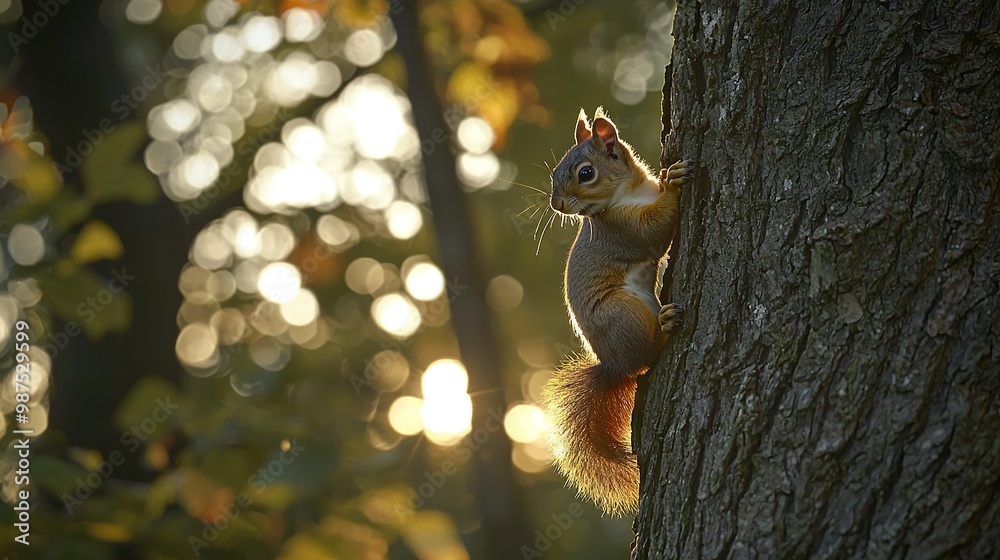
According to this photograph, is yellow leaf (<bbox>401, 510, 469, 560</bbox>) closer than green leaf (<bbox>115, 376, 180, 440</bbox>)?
No

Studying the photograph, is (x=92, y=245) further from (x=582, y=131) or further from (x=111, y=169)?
(x=582, y=131)

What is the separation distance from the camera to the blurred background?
101 inches

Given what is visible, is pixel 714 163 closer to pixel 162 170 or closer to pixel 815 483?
pixel 815 483

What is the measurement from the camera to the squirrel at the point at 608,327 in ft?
7.32

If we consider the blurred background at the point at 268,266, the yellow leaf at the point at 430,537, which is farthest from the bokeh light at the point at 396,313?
the yellow leaf at the point at 430,537

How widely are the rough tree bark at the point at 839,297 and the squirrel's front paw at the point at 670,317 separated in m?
0.05

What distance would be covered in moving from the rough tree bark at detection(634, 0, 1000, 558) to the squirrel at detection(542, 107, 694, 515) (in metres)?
0.38

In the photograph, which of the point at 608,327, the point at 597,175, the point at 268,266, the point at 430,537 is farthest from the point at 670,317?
the point at 268,266

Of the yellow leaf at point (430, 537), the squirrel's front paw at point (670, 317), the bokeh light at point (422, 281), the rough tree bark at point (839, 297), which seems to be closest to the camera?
the rough tree bark at point (839, 297)

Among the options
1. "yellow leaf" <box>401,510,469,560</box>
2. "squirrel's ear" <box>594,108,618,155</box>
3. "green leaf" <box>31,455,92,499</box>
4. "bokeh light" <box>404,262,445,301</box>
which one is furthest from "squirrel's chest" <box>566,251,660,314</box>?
"bokeh light" <box>404,262,445,301</box>

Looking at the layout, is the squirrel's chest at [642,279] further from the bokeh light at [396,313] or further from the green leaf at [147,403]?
the bokeh light at [396,313]

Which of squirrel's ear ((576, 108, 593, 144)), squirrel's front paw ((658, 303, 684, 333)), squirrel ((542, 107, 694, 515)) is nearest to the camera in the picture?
squirrel's front paw ((658, 303, 684, 333))

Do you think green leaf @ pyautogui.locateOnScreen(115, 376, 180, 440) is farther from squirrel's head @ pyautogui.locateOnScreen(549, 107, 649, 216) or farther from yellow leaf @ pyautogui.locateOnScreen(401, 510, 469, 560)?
squirrel's head @ pyautogui.locateOnScreen(549, 107, 649, 216)

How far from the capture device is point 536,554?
4492 millimetres
